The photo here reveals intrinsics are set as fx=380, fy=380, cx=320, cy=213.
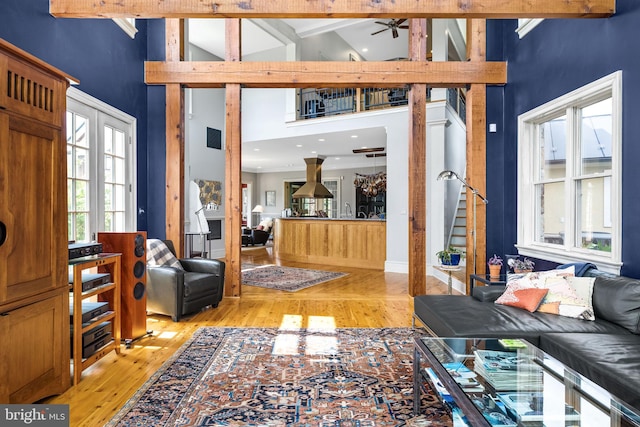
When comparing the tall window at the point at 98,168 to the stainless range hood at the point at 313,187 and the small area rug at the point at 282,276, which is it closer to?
the small area rug at the point at 282,276

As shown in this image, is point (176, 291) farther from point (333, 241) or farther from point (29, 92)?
point (333, 241)

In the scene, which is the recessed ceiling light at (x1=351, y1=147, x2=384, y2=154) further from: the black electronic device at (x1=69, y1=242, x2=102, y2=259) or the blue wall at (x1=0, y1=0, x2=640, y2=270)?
the black electronic device at (x1=69, y1=242, x2=102, y2=259)

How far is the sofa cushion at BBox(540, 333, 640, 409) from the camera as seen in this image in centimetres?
169

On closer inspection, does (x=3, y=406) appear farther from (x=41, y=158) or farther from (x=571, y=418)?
(x=571, y=418)

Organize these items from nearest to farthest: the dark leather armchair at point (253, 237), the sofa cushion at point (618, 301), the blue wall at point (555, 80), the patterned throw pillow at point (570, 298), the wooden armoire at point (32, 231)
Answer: the wooden armoire at point (32, 231) < the sofa cushion at point (618, 301) < the patterned throw pillow at point (570, 298) < the blue wall at point (555, 80) < the dark leather armchair at point (253, 237)

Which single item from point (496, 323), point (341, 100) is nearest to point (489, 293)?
point (496, 323)

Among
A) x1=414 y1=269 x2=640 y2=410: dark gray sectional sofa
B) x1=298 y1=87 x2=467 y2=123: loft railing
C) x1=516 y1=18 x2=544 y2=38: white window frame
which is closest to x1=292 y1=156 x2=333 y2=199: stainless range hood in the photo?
x1=298 y1=87 x2=467 y2=123: loft railing

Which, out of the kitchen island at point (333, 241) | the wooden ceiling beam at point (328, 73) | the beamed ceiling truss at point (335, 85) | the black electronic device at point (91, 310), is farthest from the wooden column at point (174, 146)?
the kitchen island at point (333, 241)

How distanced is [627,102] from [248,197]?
13352 millimetres

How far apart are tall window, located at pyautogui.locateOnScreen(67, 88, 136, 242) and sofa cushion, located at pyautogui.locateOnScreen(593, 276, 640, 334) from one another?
4.45 m

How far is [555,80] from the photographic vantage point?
370 cm

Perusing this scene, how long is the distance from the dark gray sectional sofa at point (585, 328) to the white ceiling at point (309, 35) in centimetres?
532

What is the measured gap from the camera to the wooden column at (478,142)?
4691 millimetres

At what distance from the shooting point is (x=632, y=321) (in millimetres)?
2408
